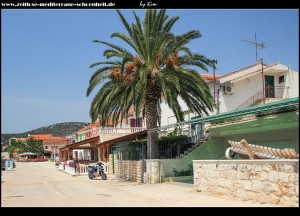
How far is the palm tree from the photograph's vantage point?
68.8 feet

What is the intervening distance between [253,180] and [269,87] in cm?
2078

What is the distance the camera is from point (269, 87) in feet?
107

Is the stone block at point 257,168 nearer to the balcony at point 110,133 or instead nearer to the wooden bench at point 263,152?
the wooden bench at point 263,152

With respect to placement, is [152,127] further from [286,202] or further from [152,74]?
[286,202]

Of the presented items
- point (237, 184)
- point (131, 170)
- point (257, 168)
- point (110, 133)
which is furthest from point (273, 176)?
point (110, 133)

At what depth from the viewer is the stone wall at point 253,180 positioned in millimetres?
11607

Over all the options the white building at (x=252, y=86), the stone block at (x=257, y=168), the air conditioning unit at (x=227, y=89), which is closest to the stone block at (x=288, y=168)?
the stone block at (x=257, y=168)

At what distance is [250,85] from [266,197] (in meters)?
21.4

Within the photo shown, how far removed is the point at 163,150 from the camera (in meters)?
24.2

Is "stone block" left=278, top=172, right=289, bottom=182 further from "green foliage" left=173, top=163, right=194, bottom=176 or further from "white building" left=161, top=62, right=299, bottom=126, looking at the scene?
"white building" left=161, top=62, right=299, bottom=126

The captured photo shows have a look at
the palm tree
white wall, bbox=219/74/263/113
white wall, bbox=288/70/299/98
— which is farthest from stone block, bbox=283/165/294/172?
white wall, bbox=288/70/299/98

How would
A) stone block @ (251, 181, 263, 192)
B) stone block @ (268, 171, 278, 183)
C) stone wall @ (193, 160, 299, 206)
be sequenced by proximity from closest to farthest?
1. stone wall @ (193, 160, 299, 206)
2. stone block @ (268, 171, 278, 183)
3. stone block @ (251, 181, 263, 192)

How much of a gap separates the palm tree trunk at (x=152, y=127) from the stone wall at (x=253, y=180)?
6.12 m

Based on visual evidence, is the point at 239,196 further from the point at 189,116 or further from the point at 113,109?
the point at 189,116
